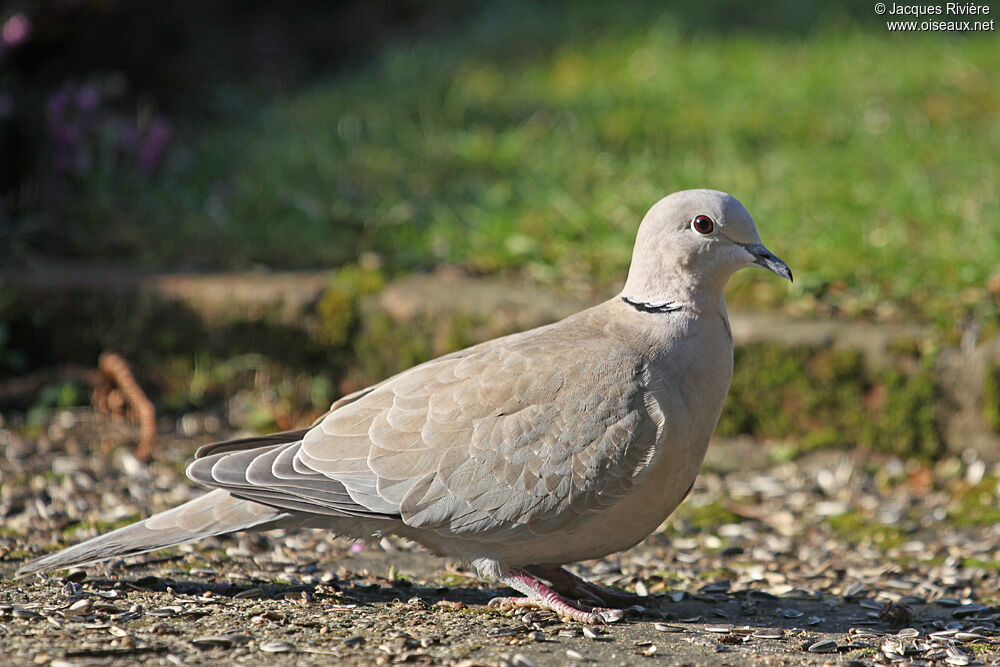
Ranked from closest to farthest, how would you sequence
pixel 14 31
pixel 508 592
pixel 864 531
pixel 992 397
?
1. pixel 508 592
2. pixel 864 531
3. pixel 992 397
4. pixel 14 31

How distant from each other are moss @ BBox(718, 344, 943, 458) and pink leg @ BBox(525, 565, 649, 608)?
4.70 ft

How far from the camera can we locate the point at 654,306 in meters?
3.05

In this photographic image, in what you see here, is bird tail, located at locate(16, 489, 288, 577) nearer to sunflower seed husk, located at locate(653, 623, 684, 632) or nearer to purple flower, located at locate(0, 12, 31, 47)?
sunflower seed husk, located at locate(653, 623, 684, 632)

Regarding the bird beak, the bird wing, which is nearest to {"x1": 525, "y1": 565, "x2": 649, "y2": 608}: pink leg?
the bird wing

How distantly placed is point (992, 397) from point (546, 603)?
7.06ft

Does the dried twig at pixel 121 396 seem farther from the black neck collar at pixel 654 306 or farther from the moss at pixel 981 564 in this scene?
the moss at pixel 981 564

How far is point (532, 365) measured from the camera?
2941 millimetres

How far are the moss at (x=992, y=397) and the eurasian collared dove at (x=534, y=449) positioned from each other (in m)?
1.55

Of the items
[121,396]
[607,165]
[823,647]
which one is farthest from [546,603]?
[607,165]

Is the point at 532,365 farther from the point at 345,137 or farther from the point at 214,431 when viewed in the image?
the point at 345,137

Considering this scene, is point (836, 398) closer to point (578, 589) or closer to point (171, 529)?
point (578, 589)

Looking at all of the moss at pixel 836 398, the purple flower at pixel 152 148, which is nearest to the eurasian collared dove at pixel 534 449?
the moss at pixel 836 398

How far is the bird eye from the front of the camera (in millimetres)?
3018

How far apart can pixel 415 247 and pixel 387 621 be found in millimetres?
2495
